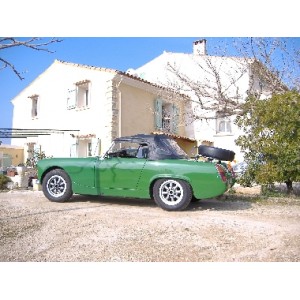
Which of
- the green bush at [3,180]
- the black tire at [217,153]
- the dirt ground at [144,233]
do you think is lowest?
the dirt ground at [144,233]

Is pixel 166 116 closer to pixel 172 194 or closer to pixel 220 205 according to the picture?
pixel 220 205

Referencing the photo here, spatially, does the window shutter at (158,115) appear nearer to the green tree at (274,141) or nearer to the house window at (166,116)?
the house window at (166,116)

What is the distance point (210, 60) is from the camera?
7.23 metres

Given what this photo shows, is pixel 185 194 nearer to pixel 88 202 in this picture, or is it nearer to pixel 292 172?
pixel 88 202

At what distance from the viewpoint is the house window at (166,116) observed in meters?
7.46

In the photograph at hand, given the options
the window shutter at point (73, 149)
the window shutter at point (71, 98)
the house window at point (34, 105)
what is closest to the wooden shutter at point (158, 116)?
the window shutter at point (71, 98)

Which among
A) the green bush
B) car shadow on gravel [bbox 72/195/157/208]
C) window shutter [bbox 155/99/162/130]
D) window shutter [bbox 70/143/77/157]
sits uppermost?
window shutter [bbox 155/99/162/130]

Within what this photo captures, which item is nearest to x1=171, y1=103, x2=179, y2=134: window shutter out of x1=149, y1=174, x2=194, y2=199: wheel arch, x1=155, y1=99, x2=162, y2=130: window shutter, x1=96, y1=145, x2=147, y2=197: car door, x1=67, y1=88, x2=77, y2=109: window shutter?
x1=155, y1=99, x2=162, y2=130: window shutter

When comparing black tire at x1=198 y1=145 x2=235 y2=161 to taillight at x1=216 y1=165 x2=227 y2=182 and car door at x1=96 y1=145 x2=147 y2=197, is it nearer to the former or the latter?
taillight at x1=216 y1=165 x2=227 y2=182

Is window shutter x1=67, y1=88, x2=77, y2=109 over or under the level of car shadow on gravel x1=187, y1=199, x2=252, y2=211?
over

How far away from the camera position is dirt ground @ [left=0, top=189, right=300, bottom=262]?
7.33 ft

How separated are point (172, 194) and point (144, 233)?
3.77 ft

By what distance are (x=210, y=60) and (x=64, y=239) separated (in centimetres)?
594

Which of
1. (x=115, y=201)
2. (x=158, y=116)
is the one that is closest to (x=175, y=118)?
(x=158, y=116)
